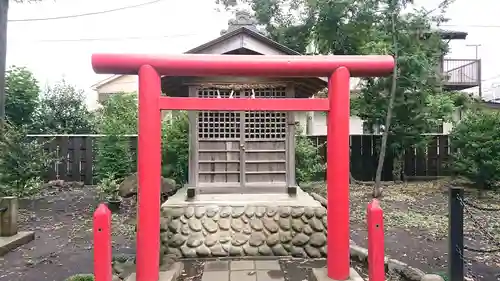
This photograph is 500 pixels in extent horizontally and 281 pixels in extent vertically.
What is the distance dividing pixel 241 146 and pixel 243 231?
1.50 m

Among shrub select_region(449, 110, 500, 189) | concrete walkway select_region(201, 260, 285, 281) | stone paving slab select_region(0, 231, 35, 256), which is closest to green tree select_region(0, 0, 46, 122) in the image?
stone paving slab select_region(0, 231, 35, 256)

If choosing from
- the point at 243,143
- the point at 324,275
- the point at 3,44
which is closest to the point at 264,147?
the point at 243,143

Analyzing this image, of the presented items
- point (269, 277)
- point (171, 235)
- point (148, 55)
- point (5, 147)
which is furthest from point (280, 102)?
point (5, 147)

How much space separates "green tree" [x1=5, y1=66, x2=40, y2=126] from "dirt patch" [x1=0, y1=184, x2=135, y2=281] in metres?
4.67

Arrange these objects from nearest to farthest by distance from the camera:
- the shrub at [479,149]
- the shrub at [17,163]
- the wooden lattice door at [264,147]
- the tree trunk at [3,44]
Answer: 1. the wooden lattice door at [264,147]
2. the shrub at [17,163]
3. the tree trunk at [3,44]
4. the shrub at [479,149]

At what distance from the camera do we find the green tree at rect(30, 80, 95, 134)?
547 inches

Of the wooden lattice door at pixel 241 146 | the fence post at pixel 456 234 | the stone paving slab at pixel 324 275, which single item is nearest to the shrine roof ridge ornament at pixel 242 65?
the fence post at pixel 456 234

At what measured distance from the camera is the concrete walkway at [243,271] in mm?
4090

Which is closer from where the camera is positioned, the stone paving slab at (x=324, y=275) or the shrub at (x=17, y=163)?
the stone paving slab at (x=324, y=275)

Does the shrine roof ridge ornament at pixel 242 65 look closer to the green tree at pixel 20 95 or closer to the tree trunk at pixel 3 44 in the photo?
the tree trunk at pixel 3 44

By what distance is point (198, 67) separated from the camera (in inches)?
150

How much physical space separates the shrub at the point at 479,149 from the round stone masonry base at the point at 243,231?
737 centimetres

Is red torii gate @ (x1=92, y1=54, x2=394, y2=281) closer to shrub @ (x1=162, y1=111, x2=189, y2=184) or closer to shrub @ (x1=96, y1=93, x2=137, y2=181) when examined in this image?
shrub @ (x1=162, y1=111, x2=189, y2=184)

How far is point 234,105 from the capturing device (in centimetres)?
374
